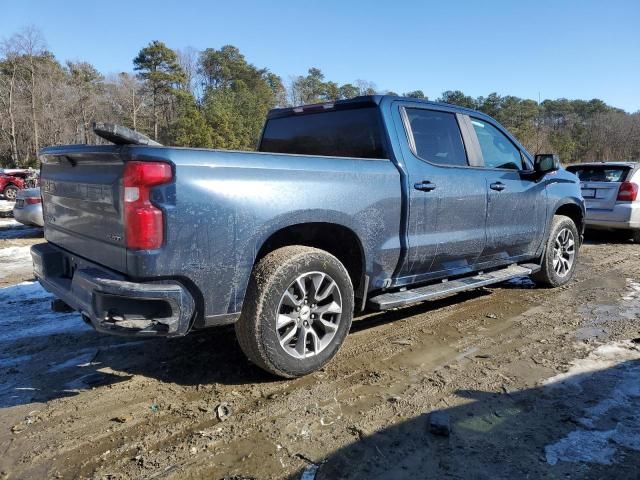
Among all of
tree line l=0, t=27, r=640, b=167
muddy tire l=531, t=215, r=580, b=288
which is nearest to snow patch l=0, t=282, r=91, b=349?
muddy tire l=531, t=215, r=580, b=288

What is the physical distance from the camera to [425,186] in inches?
154

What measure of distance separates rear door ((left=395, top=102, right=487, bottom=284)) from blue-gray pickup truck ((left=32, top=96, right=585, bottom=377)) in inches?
0.5

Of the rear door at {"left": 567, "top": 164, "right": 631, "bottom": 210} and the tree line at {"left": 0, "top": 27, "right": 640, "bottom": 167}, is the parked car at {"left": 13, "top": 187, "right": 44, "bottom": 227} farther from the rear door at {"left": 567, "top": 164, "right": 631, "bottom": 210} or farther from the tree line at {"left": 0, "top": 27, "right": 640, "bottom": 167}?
the tree line at {"left": 0, "top": 27, "right": 640, "bottom": 167}

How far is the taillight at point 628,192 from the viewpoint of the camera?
8.88 m

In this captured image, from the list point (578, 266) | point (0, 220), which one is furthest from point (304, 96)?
point (578, 266)

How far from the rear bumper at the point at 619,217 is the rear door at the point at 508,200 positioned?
4.64 metres

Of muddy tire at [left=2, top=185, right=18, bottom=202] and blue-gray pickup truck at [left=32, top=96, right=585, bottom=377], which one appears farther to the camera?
muddy tire at [left=2, top=185, right=18, bottom=202]

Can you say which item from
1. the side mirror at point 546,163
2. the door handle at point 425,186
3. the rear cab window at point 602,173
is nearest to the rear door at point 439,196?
the door handle at point 425,186

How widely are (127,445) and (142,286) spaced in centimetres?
85

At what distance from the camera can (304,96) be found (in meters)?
64.6

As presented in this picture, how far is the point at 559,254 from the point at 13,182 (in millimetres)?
20448

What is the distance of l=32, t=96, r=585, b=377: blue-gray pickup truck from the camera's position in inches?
106

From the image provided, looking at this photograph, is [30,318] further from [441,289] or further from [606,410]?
[606,410]

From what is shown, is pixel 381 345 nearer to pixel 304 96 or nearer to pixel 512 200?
pixel 512 200
